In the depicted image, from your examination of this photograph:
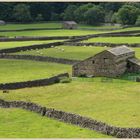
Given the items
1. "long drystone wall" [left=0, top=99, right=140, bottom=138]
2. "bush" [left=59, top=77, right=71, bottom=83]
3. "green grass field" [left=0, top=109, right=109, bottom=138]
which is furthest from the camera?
"bush" [left=59, top=77, right=71, bottom=83]

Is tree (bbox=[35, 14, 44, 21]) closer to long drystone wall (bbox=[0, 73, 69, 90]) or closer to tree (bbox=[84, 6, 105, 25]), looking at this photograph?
tree (bbox=[84, 6, 105, 25])

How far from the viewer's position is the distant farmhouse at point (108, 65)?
4638cm

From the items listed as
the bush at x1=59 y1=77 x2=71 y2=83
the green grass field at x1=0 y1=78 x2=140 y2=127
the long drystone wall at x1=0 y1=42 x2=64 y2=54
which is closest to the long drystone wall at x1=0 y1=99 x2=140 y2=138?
the green grass field at x1=0 y1=78 x2=140 y2=127

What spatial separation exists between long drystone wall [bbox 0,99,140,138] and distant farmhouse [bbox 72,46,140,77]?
48.7 feet

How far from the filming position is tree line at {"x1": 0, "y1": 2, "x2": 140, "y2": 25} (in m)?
115

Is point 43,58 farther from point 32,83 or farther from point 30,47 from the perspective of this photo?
point 32,83

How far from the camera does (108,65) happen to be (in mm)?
46656

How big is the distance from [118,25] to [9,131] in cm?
9641

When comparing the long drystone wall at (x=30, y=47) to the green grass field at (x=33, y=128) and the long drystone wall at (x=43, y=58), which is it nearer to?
the long drystone wall at (x=43, y=58)

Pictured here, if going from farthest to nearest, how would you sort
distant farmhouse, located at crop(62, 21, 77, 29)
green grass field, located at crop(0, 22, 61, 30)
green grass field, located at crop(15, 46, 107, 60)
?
distant farmhouse, located at crop(62, 21, 77, 29) < green grass field, located at crop(0, 22, 61, 30) < green grass field, located at crop(15, 46, 107, 60)

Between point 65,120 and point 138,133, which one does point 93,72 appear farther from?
point 138,133

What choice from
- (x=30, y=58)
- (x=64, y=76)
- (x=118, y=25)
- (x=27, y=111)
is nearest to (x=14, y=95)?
(x=27, y=111)

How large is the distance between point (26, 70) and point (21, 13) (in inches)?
2884

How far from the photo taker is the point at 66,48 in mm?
71125
